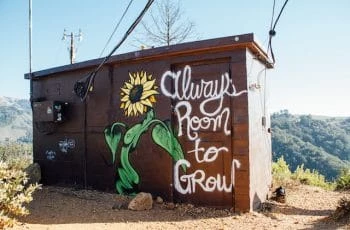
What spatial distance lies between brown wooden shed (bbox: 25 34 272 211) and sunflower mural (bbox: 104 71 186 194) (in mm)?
22

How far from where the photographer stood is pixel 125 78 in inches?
318

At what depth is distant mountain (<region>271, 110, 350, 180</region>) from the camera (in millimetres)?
53594

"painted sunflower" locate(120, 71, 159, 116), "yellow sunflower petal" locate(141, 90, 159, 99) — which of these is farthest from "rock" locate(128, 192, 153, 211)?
"yellow sunflower petal" locate(141, 90, 159, 99)

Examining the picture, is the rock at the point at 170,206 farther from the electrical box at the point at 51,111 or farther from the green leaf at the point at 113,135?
the electrical box at the point at 51,111

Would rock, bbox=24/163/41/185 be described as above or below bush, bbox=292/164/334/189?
above

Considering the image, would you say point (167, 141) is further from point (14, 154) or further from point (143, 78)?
point (14, 154)

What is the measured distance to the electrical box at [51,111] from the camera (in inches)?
350

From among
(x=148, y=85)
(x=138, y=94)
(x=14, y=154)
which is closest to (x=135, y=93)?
(x=138, y=94)

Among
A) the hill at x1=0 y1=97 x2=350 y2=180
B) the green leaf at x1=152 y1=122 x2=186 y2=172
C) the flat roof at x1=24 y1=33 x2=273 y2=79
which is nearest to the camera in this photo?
the flat roof at x1=24 y1=33 x2=273 y2=79

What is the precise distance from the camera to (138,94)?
307 inches

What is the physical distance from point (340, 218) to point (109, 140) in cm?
498

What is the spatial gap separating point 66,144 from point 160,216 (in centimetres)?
392

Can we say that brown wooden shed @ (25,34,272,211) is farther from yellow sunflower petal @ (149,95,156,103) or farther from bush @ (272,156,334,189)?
bush @ (272,156,334,189)

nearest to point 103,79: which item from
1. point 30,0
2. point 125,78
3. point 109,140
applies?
point 125,78
